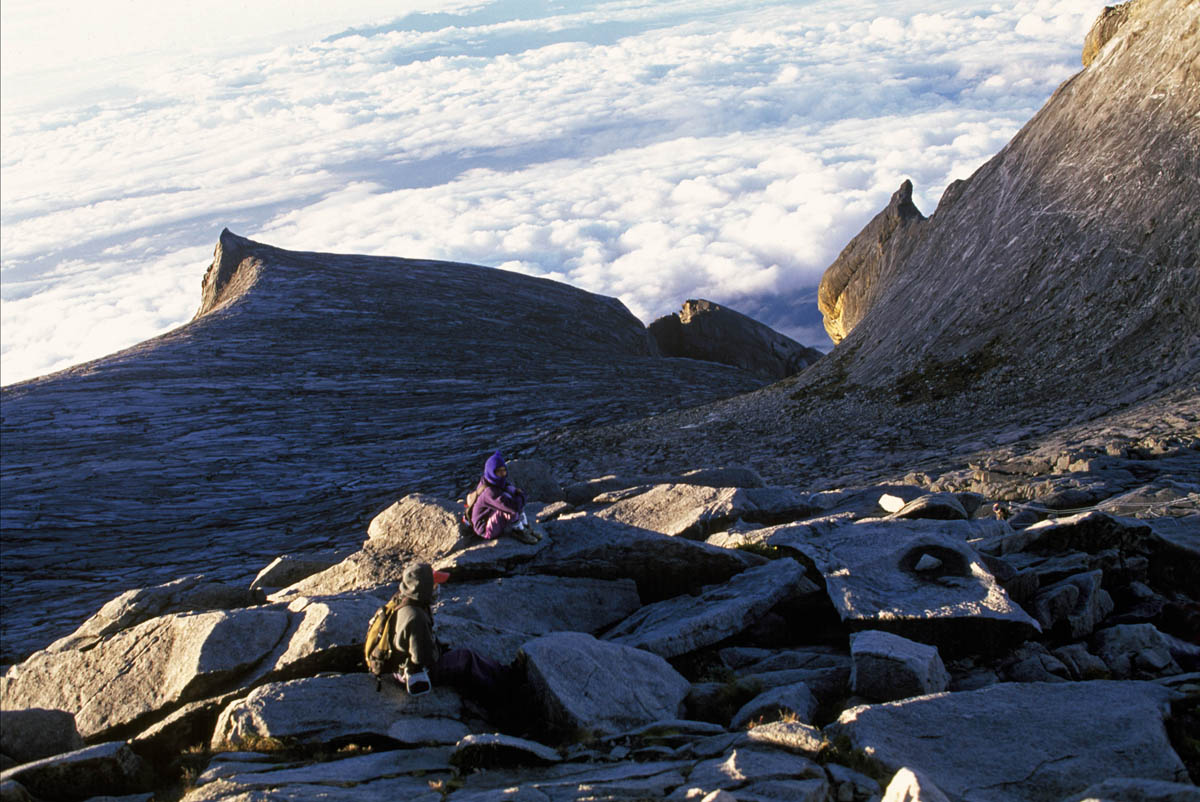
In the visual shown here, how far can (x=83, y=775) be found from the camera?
10.1m

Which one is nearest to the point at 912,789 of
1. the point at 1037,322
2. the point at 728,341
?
the point at 1037,322

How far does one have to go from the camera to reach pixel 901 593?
13367 mm

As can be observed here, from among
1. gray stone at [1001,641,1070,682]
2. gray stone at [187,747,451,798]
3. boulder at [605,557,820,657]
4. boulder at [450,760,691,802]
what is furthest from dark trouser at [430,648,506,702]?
gray stone at [1001,641,1070,682]

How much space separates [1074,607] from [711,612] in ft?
15.3

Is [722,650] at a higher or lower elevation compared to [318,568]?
lower

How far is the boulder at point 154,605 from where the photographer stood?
1622 centimetres

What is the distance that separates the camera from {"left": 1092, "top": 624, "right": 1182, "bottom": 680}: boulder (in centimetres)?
1159

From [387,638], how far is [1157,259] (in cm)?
2496

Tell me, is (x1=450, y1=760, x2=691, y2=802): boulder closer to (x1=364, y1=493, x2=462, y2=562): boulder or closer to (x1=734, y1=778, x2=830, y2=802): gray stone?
(x1=734, y1=778, x2=830, y2=802): gray stone

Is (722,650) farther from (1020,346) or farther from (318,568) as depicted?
(1020,346)

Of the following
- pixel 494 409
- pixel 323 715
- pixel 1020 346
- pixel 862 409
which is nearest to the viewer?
pixel 323 715

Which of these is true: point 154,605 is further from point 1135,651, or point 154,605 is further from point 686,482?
point 1135,651

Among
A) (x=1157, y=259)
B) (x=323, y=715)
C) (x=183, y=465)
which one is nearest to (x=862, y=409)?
(x=1157, y=259)

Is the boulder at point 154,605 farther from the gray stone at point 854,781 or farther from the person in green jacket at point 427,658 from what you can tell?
the gray stone at point 854,781
